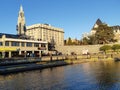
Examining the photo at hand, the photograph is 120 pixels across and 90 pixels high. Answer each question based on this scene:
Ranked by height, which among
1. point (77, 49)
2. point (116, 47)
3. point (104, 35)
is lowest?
point (77, 49)

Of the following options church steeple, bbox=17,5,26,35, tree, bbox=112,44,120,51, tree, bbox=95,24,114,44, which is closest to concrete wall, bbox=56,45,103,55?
tree, bbox=112,44,120,51

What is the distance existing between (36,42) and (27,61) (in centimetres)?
5503

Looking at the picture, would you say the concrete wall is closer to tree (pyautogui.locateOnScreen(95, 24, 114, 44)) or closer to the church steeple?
tree (pyautogui.locateOnScreen(95, 24, 114, 44))

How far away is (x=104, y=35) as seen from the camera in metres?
163

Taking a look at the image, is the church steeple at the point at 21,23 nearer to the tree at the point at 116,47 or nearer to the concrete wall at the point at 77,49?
the concrete wall at the point at 77,49

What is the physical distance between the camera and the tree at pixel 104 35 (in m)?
164

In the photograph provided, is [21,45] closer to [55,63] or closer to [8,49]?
[8,49]

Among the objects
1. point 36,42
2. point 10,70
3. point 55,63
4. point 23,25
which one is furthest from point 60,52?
point 10,70

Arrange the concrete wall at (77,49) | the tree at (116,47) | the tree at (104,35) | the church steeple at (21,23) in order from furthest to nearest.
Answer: the church steeple at (21,23) → the tree at (104,35) → the concrete wall at (77,49) → the tree at (116,47)

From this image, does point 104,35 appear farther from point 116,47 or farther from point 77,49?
point 116,47

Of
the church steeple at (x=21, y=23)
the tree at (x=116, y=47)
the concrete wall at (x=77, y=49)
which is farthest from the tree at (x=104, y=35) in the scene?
the church steeple at (x=21, y=23)

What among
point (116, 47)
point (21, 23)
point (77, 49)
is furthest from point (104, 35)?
point (21, 23)

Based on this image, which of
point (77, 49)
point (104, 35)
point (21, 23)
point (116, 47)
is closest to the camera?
point (116, 47)

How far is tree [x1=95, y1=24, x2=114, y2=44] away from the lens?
164 metres
